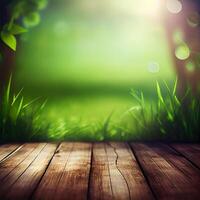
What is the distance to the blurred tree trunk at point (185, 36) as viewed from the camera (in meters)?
3.37

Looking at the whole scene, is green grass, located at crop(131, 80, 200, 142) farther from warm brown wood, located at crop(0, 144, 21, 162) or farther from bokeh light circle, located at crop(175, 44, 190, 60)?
warm brown wood, located at crop(0, 144, 21, 162)

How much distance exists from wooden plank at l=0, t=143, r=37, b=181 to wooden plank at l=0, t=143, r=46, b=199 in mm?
20

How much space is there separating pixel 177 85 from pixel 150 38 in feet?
1.51

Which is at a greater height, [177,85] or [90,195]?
[177,85]

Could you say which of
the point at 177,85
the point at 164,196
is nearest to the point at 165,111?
the point at 177,85

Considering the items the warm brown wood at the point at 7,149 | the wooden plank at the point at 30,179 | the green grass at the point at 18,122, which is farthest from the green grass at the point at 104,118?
the wooden plank at the point at 30,179

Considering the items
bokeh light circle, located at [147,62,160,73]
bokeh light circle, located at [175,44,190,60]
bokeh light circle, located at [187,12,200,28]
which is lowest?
bokeh light circle, located at [147,62,160,73]

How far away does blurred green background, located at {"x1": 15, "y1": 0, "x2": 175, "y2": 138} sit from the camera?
11.0 ft

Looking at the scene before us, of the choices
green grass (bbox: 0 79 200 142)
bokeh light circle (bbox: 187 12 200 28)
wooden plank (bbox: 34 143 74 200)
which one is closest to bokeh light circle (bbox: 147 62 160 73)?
green grass (bbox: 0 79 200 142)

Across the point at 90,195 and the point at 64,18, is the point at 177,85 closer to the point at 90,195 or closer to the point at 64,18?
the point at 64,18

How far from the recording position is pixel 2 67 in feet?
11.1

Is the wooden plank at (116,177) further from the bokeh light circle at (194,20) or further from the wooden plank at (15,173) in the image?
the bokeh light circle at (194,20)

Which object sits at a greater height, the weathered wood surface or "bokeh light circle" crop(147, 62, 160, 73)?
"bokeh light circle" crop(147, 62, 160, 73)

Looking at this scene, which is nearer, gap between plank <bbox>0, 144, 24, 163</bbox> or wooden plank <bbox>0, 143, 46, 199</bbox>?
wooden plank <bbox>0, 143, 46, 199</bbox>
